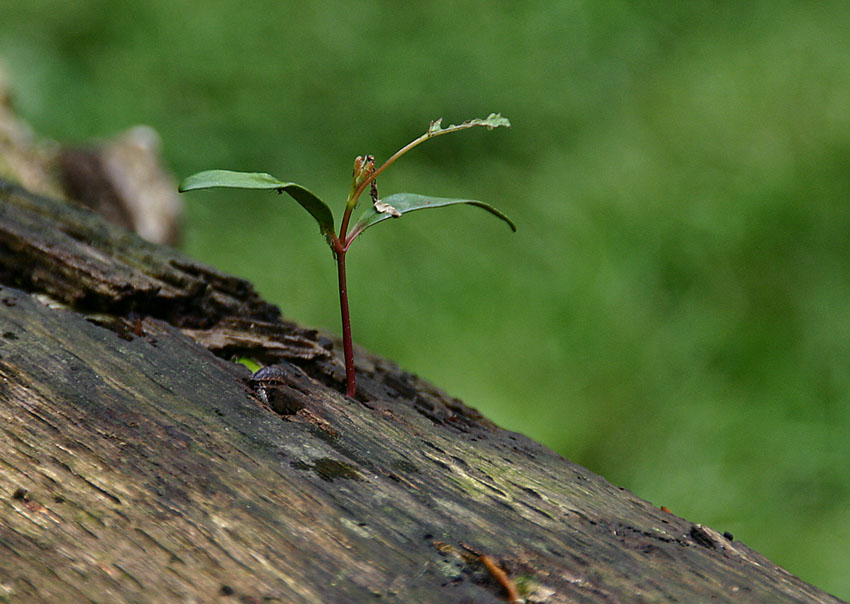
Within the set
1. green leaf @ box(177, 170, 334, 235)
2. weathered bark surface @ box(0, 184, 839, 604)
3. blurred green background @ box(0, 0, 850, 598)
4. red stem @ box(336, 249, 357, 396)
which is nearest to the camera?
weathered bark surface @ box(0, 184, 839, 604)

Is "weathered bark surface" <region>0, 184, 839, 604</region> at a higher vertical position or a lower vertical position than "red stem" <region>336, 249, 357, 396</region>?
lower

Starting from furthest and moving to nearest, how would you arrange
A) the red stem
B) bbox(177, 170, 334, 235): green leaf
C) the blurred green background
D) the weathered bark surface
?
the blurred green background → the red stem → bbox(177, 170, 334, 235): green leaf → the weathered bark surface

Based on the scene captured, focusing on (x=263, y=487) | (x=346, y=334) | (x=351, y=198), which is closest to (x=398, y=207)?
(x=351, y=198)

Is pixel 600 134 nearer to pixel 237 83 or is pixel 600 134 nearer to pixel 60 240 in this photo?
pixel 237 83

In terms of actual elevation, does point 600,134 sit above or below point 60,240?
above

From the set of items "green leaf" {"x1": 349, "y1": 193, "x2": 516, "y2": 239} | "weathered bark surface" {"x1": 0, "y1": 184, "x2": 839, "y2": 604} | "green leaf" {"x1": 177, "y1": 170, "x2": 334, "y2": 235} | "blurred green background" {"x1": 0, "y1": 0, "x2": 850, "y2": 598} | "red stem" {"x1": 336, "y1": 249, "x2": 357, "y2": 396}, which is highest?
"blurred green background" {"x1": 0, "y1": 0, "x2": 850, "y2": 598}

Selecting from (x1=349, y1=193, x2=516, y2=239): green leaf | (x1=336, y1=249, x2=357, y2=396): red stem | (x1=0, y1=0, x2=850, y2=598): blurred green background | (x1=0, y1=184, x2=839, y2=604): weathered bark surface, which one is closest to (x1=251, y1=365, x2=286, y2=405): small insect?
(x1=0, y1=184, x2=839, y2=604): weathered bark surface

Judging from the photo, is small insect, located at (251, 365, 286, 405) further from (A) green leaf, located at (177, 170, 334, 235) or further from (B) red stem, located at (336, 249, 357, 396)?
(A) green leaf, located at (177, 170, 334, 235)

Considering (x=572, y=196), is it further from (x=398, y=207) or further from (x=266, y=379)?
(x=266, y=379)

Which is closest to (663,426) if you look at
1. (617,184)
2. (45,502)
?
(617,184)
